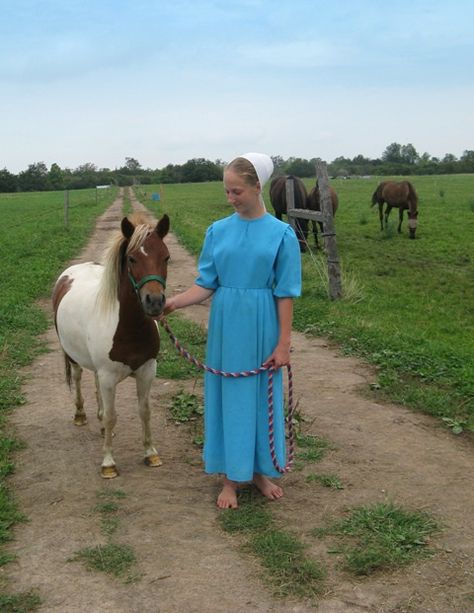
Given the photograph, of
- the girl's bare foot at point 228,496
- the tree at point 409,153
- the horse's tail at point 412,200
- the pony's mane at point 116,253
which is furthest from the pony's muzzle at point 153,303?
the tree at point 409,153

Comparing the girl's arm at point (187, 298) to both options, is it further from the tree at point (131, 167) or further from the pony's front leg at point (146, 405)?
the tree at point (131, 167)

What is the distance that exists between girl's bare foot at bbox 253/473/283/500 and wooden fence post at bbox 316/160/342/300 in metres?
5.78

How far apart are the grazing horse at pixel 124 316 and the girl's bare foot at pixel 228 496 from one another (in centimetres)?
74

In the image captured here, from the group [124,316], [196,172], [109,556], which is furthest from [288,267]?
[196,172]

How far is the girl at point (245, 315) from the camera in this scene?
3498mm

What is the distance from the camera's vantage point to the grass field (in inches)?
225

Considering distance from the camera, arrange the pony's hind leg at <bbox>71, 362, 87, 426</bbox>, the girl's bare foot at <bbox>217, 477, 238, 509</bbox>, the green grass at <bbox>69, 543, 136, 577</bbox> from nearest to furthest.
→ the green grass at <bbox>69, 543, 136, 577</bbox>, the girl's bare foot at <bbox>217, 477, 238, 509</bbox>, the pony's hind leg at <bbox>71, 362, 87, 426</bbox>

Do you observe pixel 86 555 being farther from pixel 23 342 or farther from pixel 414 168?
pixel 414 168

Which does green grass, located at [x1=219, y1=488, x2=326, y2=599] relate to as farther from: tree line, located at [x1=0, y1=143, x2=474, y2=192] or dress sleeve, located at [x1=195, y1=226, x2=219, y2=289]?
tree line, located at [x1=0, y1=143, x2=474, y2=192]

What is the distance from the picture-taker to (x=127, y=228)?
145 inches

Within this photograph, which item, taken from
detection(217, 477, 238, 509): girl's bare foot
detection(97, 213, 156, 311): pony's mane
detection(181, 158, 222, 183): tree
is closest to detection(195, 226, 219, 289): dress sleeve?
detection(97, 213, 156, 311): pony's mane

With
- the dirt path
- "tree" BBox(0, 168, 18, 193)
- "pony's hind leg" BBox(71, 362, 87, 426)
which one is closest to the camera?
the dirt path

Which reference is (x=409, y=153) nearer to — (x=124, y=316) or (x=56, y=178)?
(x=56, y=178)

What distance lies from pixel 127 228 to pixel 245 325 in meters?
0.91
